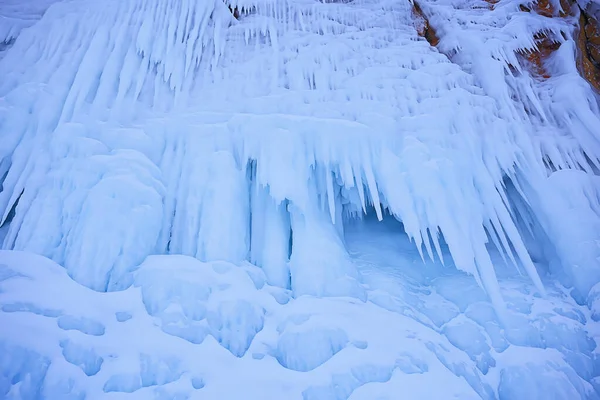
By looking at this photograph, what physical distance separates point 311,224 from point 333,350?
7.20ft

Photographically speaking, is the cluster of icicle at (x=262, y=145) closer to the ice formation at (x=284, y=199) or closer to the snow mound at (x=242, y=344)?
the ice formation at (x=284, y=199)

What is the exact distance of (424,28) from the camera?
8562 millimetres

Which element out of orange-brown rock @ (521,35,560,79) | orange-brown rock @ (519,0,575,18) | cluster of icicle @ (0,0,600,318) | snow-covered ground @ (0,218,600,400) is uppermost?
orange-brown rock @ (519,0,575,18)

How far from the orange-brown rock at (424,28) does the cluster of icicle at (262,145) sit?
1.41 m

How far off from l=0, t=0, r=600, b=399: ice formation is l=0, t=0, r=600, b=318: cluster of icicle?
0.11ft

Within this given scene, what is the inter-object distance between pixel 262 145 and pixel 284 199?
0.98m

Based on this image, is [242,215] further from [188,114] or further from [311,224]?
[188,114]

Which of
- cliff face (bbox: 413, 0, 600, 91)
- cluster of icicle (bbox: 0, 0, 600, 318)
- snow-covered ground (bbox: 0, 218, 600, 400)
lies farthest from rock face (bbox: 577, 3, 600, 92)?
snow-covered ground (bbox: 0, 218, 600, 400)

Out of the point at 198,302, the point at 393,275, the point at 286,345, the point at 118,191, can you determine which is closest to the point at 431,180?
the point at 393,275

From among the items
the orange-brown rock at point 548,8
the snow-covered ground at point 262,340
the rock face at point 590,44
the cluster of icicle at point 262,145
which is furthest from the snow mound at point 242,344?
the orange-brown rock at point 548,8

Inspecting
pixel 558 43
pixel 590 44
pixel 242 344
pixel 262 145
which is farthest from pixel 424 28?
pixel 242 344

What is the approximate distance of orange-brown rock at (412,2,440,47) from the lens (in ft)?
27.7

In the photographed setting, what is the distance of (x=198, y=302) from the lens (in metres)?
4.34

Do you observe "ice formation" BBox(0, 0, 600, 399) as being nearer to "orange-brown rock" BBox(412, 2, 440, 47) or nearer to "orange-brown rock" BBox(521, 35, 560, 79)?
"orange-brown rock" BBox(521, 35, 560, 79)
